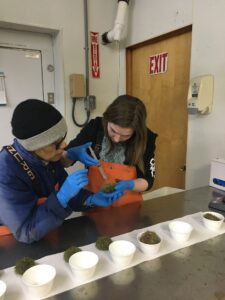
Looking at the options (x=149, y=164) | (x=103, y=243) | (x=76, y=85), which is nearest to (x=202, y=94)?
(x=149, y=164)

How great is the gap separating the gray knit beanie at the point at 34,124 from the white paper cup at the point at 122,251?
424 mm

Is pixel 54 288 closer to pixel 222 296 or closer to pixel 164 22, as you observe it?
pixel 222 296

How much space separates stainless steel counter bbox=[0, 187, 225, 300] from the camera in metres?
0.73

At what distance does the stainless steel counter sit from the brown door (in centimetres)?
95

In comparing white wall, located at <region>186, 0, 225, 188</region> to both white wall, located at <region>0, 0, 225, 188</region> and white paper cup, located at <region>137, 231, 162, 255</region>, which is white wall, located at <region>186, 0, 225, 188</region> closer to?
white wall, located at <region>0, 0, 225, 188</region>

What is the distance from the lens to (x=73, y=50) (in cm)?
247

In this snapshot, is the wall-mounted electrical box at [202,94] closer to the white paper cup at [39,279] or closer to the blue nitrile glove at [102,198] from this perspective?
the blue nitrile glove at [102,198]

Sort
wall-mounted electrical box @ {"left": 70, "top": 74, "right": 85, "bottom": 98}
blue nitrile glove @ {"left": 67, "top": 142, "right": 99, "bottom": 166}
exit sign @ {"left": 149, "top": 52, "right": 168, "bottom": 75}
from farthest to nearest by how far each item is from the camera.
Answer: wall-mounted electrical box @ {"left": 70, "top": 74, "right": 85, "bottom": 98}, exit sign @ {"left": 149, "top": 52, "right": 168, "bottom": 75}, blue nitrile glove @ {"left": 67, "top": 142, "right": 99, "bottom": 166}

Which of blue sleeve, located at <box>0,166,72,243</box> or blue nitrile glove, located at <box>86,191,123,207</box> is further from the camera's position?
blue nitrile glove, located at <box>86,191,123,207</box>

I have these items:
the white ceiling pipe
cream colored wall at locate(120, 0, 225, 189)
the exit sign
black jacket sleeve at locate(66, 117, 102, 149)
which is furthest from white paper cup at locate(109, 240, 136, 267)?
the white ceiling pipe

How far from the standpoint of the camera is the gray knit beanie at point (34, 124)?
34.4 inches

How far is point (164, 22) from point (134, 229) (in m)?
1.76

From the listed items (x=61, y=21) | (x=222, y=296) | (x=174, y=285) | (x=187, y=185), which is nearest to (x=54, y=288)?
(x=174, y=285)

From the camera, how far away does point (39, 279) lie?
29.6 inches
